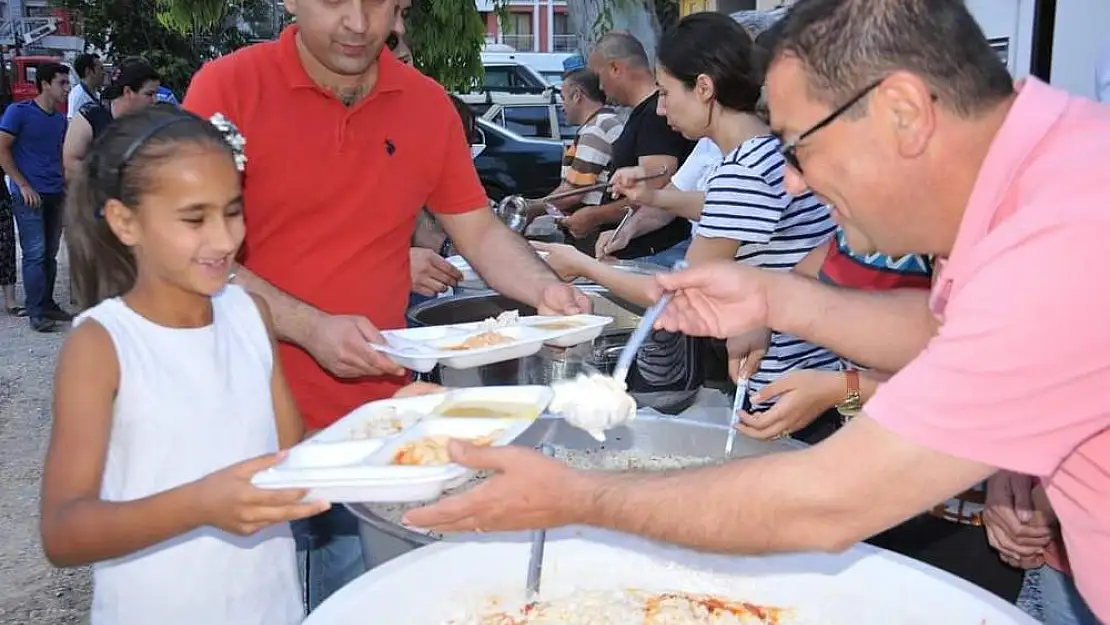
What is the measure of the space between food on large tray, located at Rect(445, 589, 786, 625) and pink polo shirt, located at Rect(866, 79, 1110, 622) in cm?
57

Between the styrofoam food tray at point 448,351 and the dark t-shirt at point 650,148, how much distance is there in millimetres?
2733

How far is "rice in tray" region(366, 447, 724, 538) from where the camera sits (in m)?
1.88

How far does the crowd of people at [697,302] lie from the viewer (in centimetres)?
110

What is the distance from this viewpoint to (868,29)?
48.4 inches

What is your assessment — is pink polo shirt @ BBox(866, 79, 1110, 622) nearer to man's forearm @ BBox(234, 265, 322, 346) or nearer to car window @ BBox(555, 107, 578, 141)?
man's forearm @ BBox(234, 265, 322, 346)

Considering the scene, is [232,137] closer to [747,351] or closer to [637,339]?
[637,339]

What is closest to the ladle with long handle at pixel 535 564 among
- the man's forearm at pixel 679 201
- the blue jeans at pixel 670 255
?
the man's forearm at pixel 679 201

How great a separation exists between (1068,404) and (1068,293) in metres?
0.13

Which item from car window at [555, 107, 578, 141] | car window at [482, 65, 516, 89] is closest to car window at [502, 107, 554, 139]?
car window at [555, 107, 578, 141]

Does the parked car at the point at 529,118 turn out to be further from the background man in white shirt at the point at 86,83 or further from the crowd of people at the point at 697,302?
the crowd of people at the point at 697,302

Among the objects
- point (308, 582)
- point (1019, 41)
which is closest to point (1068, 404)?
point (308, 582)

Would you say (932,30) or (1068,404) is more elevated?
(932,30)

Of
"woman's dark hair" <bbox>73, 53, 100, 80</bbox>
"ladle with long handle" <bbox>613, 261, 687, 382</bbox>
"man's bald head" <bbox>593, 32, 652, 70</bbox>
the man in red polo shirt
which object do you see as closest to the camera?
"ladle with long handle" <bbox>613, 261, 687, 382</bbox>

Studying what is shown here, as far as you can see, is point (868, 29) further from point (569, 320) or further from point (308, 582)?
point (308, 582)
